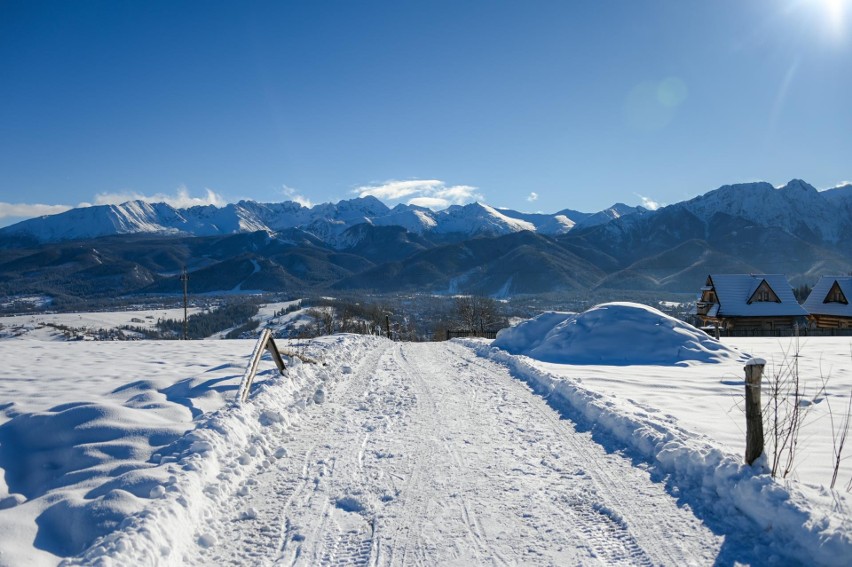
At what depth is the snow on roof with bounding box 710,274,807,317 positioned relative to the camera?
38062 millimetres

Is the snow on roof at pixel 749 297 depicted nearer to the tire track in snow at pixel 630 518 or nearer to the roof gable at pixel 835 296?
the roof gable at pixel 835 296

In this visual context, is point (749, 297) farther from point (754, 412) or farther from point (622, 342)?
point (754, 412)

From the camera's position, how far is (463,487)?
5352 millimetres

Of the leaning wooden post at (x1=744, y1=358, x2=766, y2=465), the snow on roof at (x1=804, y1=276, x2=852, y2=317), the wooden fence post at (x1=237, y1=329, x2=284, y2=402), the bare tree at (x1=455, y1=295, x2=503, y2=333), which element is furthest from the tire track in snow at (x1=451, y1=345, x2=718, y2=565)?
the bare tree at (x1=455, y1=295, x2=503, y2=333)

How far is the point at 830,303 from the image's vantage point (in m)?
40.5

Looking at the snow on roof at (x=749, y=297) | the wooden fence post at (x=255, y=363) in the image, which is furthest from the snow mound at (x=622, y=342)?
the snow on roof at (x=749, y=297)

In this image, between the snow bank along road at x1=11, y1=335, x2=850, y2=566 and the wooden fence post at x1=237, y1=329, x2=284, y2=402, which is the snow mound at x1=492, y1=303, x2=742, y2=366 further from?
the wooden fence post at x1=237, y1=329, x2=284, y2=402

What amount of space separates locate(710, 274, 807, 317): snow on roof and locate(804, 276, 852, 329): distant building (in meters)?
3.63

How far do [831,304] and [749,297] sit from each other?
888 cm

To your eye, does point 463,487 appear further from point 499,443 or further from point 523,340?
point 523,340

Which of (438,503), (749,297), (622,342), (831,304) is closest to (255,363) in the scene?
(438,503)

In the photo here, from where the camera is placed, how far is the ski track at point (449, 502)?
4.02 m

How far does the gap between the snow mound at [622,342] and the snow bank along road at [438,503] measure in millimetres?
9228

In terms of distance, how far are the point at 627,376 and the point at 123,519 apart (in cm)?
1193
